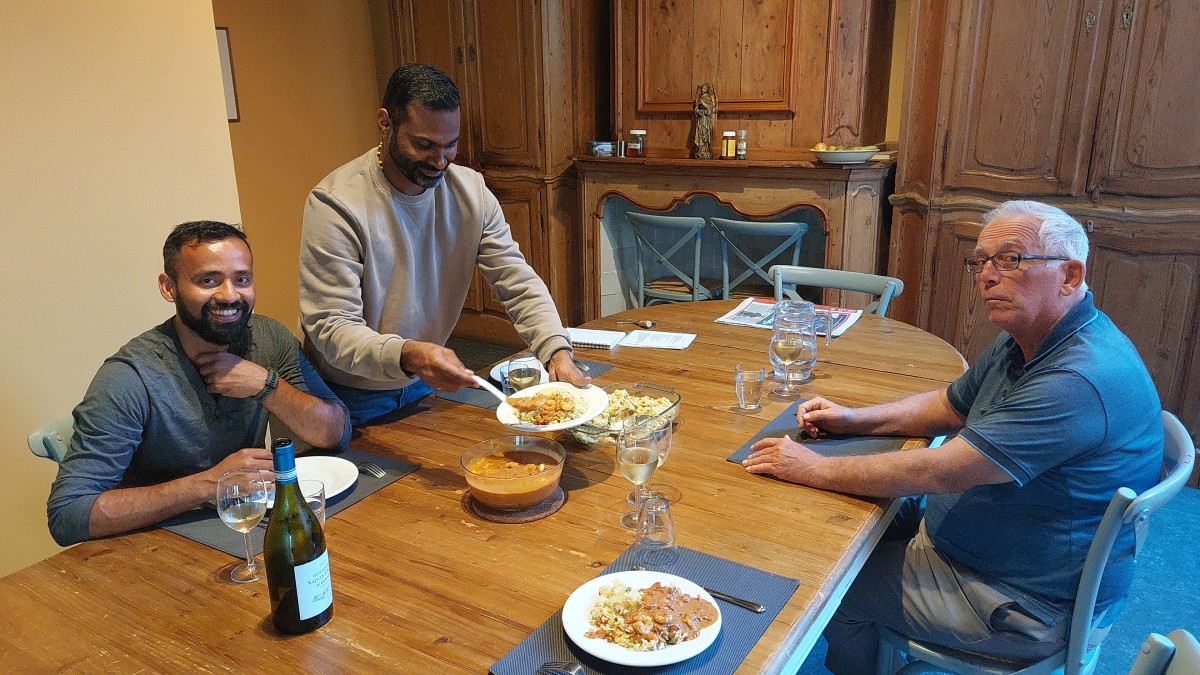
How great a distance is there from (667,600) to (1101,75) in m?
2.87

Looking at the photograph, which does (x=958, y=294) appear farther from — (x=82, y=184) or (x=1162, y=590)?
(x=82, y=184)

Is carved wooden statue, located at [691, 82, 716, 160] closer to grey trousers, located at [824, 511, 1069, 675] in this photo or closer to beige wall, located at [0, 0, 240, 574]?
beige wall, located at [0, 0, 240, 574]

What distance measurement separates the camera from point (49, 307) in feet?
7.01

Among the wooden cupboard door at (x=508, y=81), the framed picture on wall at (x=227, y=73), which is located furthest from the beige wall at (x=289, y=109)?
the wooden cupboard door at (x=508, y=81)

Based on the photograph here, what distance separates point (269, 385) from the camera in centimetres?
157

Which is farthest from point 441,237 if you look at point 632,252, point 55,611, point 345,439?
point 632,252

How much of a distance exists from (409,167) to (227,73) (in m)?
3.10

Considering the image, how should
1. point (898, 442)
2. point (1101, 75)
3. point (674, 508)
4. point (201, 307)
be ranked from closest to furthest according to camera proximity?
1. point (674, 508)
2. point (201, 307)
3. point (898, 442)
4. point (1101, 75)

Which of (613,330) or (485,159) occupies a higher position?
(485,159)

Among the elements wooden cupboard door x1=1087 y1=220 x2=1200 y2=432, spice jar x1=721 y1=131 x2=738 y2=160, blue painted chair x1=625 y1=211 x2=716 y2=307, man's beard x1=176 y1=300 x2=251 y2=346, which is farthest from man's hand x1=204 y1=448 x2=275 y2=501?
spice jar x1=721 y1=131 x2=738 y2=160

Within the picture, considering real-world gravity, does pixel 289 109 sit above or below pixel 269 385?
above

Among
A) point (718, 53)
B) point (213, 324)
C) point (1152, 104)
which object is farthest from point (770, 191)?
point (213, 324)

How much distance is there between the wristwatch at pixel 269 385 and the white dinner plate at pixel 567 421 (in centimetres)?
45

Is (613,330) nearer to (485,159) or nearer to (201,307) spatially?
(201,307)
